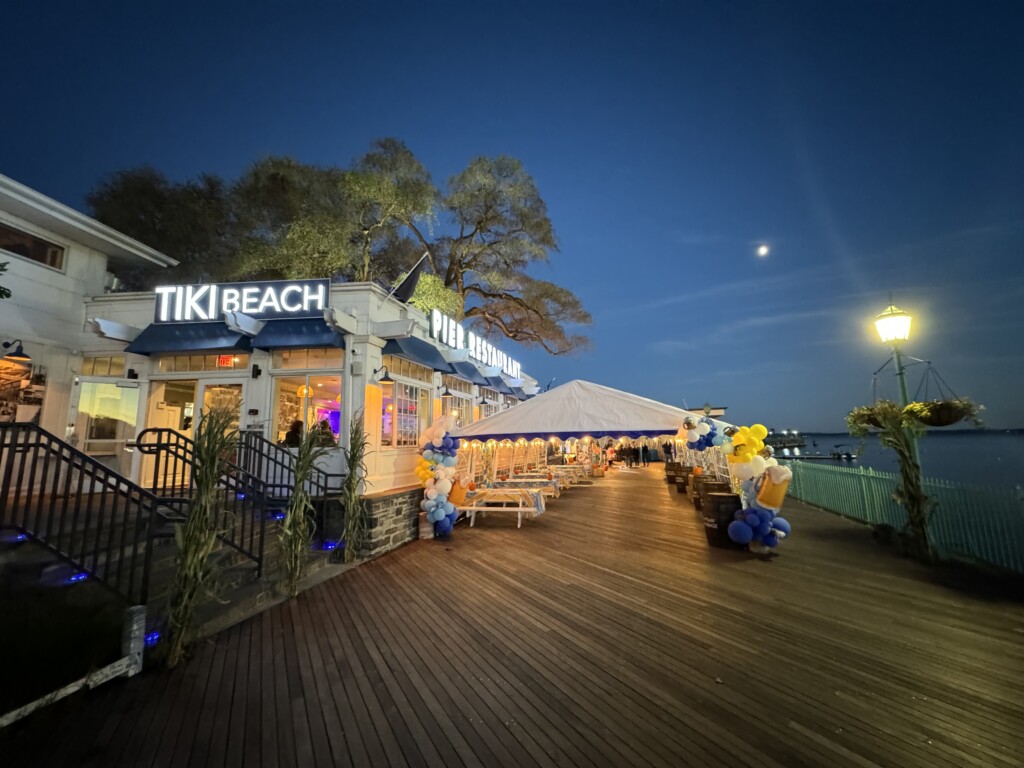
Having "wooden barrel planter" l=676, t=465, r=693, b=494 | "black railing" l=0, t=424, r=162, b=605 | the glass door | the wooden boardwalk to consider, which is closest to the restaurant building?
the glass door

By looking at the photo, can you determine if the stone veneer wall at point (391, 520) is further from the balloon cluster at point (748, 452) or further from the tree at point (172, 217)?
the tree at point (172, 217)

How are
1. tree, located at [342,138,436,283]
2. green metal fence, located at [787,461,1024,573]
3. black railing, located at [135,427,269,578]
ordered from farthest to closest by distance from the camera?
tree, located at [342,138,436,283] → green metal fence, located at [787,461,1024,573] → black railing, located at [135,427,269,578]

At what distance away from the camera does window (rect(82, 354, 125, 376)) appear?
29.6 feet

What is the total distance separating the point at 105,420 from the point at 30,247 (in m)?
3.93

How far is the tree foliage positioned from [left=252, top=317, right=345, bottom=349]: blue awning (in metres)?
5.50

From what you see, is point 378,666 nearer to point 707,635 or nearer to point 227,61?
point 707,635

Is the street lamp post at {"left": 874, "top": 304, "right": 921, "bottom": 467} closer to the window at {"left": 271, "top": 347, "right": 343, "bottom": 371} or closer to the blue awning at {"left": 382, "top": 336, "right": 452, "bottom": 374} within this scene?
the blue awning at {"left": 382, "top": 336, "right": 452, "bottom": 374}

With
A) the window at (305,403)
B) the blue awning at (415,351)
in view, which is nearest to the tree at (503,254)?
the blue awning at (415,351)

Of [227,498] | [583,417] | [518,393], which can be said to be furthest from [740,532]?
[518,393]

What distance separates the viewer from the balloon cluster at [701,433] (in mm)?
7062

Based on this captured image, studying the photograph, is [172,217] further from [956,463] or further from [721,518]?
[956,463]

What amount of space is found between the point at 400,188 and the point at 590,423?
11.1m

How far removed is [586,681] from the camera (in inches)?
117

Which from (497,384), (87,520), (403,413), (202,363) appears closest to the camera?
(87,520)
